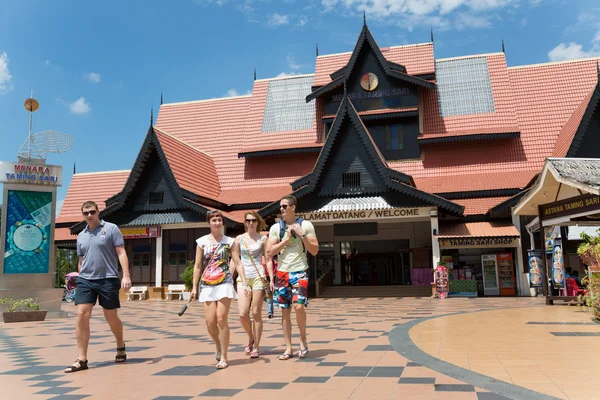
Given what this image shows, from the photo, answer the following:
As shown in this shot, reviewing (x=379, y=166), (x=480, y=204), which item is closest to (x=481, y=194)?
(x=480, y=204)

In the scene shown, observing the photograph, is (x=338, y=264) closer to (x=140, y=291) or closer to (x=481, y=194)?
(x=481, y=194)

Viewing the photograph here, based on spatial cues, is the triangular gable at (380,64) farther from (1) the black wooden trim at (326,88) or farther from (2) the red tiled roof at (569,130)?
(2) the red tiled roof at (569,130)

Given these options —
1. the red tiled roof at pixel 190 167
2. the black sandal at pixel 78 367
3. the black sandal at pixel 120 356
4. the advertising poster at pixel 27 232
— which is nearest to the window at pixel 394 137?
the red tiled roof at pixel 190 167

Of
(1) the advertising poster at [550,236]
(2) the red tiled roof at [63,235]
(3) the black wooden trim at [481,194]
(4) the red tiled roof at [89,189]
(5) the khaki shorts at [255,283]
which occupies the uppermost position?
(4) the red tiled roof at [89,189]

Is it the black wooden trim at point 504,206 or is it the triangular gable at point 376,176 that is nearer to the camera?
the black wooden trim at point 504,206

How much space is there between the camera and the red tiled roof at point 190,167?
24.6 m

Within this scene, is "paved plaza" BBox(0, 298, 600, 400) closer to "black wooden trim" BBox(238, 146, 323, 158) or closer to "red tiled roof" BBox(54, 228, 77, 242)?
"black wooden trim" BBox(238, 146, 323, 158)

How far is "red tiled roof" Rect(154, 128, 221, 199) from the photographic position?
80.6 feet

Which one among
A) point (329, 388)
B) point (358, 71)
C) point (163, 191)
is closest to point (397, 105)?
point (358, 71)

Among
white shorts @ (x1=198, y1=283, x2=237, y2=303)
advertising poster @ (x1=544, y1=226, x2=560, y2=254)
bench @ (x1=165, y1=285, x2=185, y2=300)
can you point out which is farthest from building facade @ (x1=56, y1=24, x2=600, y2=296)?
white shorts @ (x1=198, y1=283, x2=237, y2=303)

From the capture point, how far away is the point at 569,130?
22.5 m

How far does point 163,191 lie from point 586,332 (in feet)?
65.7

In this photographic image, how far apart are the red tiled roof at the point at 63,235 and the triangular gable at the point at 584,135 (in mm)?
22140

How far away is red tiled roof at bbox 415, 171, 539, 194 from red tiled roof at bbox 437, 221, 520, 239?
1.73 meters
